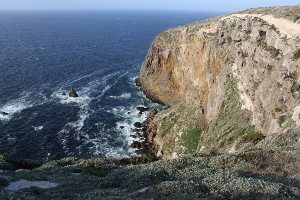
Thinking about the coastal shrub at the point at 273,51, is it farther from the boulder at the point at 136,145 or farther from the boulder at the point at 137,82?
the boulder at the point at 137,82

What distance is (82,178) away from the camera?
33.9 metres

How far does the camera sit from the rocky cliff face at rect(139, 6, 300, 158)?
182 ft

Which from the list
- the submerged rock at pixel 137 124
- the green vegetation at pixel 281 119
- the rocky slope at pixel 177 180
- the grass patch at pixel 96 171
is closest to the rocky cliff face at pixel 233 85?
the green vegetation at pixel 281 119

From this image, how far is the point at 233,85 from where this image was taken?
237ft

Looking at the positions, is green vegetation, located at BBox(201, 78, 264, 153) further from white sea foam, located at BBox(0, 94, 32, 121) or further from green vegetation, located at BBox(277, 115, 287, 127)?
white sea foam, located at BBox(0, 94, 32, 121)

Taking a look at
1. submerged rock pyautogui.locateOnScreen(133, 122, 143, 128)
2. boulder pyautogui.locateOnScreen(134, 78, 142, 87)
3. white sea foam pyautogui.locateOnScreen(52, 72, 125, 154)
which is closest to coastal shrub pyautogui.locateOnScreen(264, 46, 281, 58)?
white sea foam pyautogui.locateOnScreen(52, 72, 125, 154)

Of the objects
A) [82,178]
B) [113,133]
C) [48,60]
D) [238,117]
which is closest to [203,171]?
[82,178]

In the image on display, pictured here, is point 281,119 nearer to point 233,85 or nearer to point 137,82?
point 233,85

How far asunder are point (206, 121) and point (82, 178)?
160ft

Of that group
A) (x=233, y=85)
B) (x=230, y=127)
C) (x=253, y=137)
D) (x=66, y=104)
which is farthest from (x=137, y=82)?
(x=253, y=137)

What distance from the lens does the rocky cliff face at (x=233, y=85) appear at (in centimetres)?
5538

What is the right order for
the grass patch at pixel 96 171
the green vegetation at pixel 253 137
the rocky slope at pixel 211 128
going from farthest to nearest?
1. the green vegetation at pixel 253 137
2. the grass patch at pixel 96 171
3. the rocky slope at pixel 211 128

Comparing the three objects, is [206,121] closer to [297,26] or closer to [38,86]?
[297,26]

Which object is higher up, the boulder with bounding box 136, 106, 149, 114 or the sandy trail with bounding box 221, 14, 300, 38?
the sandy trail with bounding box 221, 14, 300, 38
